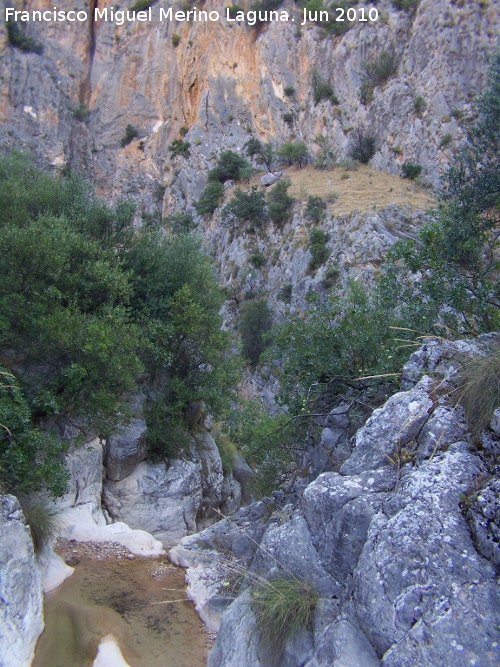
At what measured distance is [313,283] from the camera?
2500 cm

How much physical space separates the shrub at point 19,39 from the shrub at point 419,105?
33.4m

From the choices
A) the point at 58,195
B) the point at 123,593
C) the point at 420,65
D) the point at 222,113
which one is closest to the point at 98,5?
the point at 222,113

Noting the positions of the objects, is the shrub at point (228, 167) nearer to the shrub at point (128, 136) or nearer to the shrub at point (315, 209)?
the shrub at point (315, 209)

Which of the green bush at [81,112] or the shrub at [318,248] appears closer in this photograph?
the shrub at [318,248]

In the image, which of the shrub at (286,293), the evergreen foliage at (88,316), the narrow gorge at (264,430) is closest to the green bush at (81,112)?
the narrow gorge at (264,430)

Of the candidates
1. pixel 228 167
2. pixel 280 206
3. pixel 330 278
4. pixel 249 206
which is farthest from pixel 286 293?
pixel 228 167

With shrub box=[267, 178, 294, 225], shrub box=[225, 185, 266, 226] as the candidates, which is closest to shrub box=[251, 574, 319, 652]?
shrub box=[267, 178, 294, 225]

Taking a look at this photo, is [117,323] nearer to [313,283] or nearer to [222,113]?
[313,283]

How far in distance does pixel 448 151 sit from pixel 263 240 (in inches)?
482

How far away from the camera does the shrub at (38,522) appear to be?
679 cm

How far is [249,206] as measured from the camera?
1232 inches

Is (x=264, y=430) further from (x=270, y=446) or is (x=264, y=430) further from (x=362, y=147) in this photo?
(x=362, y=147)

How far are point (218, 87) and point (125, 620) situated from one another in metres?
42.4

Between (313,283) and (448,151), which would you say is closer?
(313,283)
